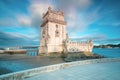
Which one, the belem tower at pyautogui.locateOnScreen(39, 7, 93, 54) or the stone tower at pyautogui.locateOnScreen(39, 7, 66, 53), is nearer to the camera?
the stone tower at pyautogui.locateOnScreen(39, 7, 66, 53)

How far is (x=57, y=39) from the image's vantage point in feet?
130

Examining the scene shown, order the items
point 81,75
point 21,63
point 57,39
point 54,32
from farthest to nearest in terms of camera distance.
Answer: point 57,39 → point 54,32 → point 21,63 → point 81,75

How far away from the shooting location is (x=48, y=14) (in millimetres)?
39656

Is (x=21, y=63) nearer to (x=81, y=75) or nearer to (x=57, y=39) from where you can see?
(x=57, y=39)

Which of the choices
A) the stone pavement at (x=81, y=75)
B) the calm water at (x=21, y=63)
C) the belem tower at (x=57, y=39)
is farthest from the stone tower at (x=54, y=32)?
the stone pavement at (x=81, y=75)

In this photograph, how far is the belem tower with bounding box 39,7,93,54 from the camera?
124 feet

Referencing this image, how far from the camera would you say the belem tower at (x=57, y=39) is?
3766 centimetres

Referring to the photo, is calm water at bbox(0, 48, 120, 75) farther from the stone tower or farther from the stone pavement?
the stone pavement

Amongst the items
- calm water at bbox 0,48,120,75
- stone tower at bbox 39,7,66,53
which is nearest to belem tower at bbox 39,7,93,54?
stone tower at bbox 39,7,66,53

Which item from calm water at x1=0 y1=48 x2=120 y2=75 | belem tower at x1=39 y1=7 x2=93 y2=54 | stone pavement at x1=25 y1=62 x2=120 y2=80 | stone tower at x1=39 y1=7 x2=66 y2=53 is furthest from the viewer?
belem tower at x1=39 y1=7 x2=93 y2=54

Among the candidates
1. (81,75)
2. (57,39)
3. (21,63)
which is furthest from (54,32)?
(81,75)

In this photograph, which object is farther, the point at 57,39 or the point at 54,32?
the point at 57,39

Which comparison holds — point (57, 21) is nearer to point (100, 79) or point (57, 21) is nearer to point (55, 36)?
point (55, 36)

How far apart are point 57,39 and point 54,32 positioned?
136 inches
